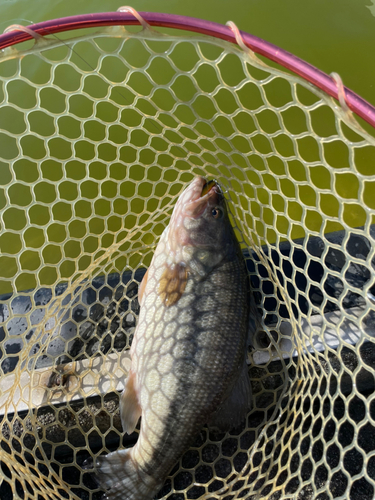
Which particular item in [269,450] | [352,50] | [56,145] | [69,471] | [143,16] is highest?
[352,50]

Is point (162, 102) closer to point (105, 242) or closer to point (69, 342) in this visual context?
point (105, 242)

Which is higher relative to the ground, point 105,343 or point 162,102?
point 162,102

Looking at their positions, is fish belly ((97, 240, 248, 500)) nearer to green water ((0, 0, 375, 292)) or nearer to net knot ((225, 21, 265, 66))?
net knot ((225, 21, 265, 66))

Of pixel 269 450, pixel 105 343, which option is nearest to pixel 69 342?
pixel 105 343

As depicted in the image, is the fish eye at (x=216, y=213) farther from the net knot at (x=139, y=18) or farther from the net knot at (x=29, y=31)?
the net knot at (x=29, y=31)

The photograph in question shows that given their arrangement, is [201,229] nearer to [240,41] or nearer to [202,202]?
[202,202]

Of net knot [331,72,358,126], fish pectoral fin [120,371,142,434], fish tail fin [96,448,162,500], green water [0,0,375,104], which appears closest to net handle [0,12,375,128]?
net knot [331,72,358,126]
